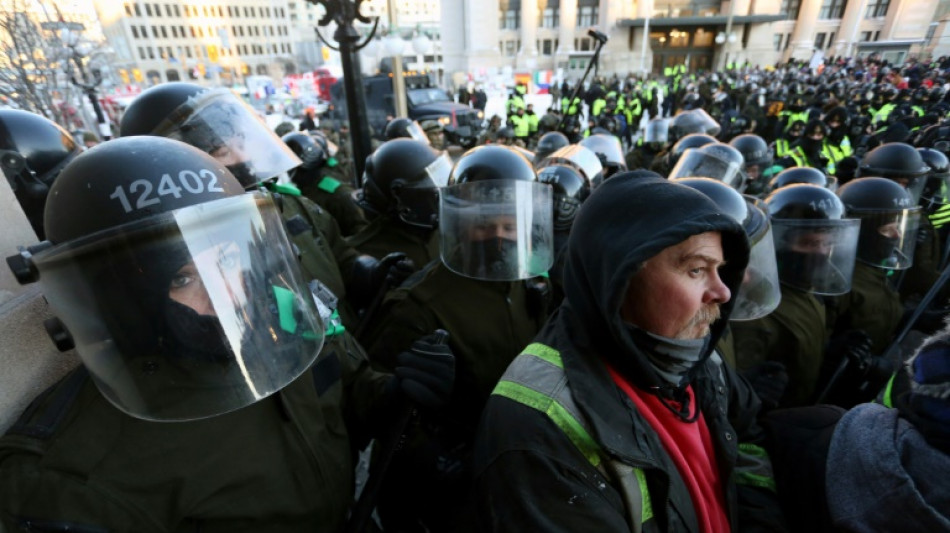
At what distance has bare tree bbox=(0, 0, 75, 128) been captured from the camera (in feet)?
21.0

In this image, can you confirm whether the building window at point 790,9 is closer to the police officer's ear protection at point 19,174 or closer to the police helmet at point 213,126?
the police helmet at point 213,126

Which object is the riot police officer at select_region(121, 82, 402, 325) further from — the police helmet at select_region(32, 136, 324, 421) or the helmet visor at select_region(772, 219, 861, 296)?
the helmet visor at select_region(772, 219, 861, 296)

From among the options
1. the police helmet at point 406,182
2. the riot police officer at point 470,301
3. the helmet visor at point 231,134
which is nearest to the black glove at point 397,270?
the riot police officer at point 470,301

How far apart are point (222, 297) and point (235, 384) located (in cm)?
24

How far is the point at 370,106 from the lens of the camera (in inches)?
599

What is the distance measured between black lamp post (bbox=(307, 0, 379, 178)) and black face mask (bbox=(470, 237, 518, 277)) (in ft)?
12.3

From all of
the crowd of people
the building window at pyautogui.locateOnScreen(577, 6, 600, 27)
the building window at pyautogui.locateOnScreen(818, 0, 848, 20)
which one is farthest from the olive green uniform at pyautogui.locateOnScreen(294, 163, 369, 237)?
the building window at pyautogui.locateOnScreen(818, 0, 848, 20)

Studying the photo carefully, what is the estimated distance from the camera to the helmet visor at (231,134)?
89.7 inches

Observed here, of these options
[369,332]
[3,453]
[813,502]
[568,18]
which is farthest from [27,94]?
[568,18]

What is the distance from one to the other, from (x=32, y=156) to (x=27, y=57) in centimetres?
792

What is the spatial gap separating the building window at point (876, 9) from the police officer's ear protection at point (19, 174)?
65.7m

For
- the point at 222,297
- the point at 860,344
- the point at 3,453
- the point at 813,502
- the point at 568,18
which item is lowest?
the point at 860,344

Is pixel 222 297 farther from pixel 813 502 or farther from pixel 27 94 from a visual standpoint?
pixel 27 94

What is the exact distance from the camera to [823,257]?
2678mm
